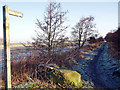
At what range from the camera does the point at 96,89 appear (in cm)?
574

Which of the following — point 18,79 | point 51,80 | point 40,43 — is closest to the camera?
point 18,79

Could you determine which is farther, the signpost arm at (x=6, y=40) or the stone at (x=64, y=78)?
the stone at (x=64, y=78)

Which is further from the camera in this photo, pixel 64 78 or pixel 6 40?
pixel 64 78

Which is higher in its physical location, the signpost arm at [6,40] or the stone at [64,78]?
the signpost arm at [6,40]

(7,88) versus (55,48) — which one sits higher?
(55,48)

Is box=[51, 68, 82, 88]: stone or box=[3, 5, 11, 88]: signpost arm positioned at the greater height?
box=[3, 5, 11, 88]: signpost arm

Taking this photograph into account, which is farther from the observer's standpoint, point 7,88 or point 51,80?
point 51,80

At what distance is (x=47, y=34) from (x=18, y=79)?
15.1ft

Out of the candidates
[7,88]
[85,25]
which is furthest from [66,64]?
[85,25]

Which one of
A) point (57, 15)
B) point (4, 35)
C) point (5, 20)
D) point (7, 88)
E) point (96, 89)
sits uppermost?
point (57, 15)

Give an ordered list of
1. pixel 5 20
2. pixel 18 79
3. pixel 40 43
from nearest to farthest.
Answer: pixel 5 20 < pixel 18 79 < pixel 40 43

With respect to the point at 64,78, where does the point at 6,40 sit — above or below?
above

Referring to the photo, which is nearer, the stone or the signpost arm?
the signpost arm

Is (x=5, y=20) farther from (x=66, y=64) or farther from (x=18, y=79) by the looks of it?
(x=66, y=64)
